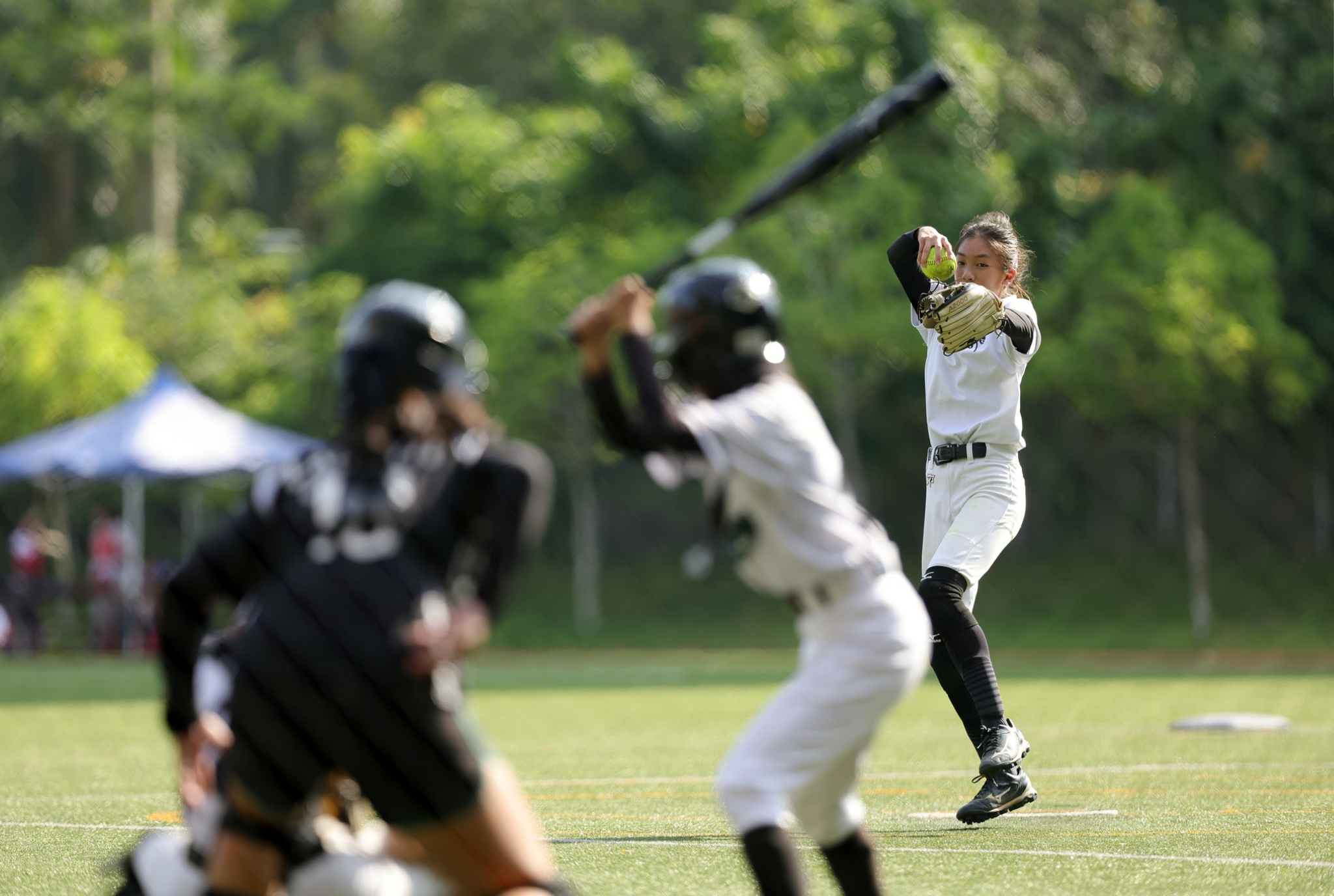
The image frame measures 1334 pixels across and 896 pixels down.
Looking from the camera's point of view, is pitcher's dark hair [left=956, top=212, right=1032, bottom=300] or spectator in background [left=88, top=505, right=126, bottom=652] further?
spectator in background [left=88, top=505, right=126, bottom=652]

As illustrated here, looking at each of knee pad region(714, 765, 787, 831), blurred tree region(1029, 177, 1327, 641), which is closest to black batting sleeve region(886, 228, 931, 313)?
knee pad region(714, 765, 787, 831)

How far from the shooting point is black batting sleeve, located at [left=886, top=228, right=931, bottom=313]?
279 inches

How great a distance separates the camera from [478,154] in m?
34.6

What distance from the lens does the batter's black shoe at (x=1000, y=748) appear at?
7328 millimetres

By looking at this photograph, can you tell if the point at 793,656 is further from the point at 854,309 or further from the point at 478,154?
the point at 478,154

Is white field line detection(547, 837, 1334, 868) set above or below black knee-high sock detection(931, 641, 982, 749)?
below

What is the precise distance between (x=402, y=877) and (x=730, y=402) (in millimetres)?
1420

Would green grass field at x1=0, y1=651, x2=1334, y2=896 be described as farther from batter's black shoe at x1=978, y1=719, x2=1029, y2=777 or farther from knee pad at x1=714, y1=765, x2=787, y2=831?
knee pad at x1=714, y1=765, x2=787, y2=831

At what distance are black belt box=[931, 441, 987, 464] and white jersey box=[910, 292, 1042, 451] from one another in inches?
→ 1.0

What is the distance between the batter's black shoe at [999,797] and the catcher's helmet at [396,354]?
3.98 m

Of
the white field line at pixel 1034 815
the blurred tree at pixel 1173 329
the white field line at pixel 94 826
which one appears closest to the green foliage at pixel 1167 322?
the blurred tree at pixel 1173 329

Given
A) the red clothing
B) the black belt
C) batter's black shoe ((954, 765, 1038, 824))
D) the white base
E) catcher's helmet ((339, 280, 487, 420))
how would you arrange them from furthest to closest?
the red clothing
the white base
the black belt
batter's black shoe ((954, 765, 1038, 824))
catcher's helmet ((339, 280, 487, 420))

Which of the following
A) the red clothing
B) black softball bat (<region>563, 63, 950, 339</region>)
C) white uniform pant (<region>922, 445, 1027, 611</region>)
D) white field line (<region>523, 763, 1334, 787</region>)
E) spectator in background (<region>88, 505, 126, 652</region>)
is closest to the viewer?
black softball bat (<region>563, 63, 950, 339</region>)

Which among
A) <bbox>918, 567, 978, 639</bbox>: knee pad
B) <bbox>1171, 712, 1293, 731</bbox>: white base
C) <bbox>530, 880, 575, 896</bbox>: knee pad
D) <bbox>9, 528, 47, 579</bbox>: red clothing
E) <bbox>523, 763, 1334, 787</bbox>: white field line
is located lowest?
<bbox>9, 528, 47, 579</bbox>: red clothing
